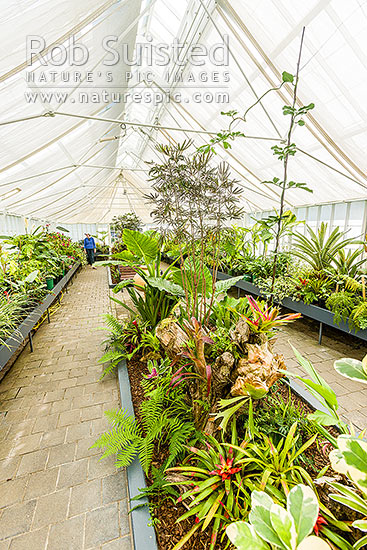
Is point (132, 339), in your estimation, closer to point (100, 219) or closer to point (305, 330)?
point (305, 330)

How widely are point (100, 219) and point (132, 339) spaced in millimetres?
19350

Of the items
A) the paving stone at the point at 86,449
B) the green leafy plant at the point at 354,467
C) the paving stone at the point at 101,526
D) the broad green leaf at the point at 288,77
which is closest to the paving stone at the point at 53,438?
the paving stone at the point at 86,449

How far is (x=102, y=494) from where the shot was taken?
147 cm

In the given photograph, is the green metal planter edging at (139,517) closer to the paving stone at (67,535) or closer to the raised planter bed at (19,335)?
the paving stone at (67,535)

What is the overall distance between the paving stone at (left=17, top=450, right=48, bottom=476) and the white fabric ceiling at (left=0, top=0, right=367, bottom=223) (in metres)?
3.15

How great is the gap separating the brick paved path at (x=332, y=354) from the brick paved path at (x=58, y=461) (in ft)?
5.29

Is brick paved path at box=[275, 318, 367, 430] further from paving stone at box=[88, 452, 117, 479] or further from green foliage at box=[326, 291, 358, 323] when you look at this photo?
paving stone at box=[88, 452, 117, 479]

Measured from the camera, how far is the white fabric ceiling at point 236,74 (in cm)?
248

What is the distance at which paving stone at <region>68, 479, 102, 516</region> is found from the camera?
4.57 feet

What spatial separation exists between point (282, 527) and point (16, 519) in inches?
60.0

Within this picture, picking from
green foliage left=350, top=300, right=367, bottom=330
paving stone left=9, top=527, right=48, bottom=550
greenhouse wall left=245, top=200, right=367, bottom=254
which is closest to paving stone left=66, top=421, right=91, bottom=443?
paving stone left=9, top=527, right=48, bottom=550

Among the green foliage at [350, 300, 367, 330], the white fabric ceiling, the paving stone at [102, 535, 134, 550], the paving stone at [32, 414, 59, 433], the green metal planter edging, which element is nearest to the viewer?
the green metal planter edging

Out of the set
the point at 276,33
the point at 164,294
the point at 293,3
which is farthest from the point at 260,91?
the point at 164,294

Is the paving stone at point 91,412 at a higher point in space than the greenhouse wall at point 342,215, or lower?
lower
